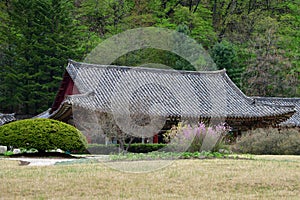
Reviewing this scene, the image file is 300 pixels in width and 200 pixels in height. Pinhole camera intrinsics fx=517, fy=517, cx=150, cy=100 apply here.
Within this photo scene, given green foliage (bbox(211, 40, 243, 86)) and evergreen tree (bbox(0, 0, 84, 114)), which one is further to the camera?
green foliage (bbox(211, 40, 243, 86))

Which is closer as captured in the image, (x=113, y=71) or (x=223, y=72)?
(x=113, y=71)

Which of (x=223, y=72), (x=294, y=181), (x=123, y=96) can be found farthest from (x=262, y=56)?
(x=294, y=181)

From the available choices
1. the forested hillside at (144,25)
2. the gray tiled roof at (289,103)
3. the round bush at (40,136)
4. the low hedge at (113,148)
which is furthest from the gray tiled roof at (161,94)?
the forested hillside at (144,25)

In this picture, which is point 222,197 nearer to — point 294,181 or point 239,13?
point 294,181

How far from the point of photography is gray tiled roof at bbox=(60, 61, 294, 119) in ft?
91.3

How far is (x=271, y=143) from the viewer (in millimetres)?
24359

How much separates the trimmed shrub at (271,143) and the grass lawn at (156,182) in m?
10.0

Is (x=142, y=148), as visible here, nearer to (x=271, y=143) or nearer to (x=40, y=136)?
(x=271, y=143)

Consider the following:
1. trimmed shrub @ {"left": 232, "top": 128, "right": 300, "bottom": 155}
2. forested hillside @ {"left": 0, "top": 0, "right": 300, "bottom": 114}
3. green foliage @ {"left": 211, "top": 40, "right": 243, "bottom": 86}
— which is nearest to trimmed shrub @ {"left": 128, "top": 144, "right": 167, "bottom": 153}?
trimmed shrub @ {"left": 232, "top": 128, "right": 300, "bottom": 155}

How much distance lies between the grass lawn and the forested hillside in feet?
96.4

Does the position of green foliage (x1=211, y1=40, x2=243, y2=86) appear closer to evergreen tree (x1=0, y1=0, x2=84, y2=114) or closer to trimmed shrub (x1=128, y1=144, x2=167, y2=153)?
evergreen tree (x1=0, y1=0, x2=84, y2=114)

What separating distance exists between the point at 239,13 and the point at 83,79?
29.0m

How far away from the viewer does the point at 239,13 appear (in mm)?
54969

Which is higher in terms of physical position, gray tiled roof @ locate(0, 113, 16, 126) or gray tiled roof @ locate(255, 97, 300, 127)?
gray tiled roof @ locate(255, 97, 300, 127)
